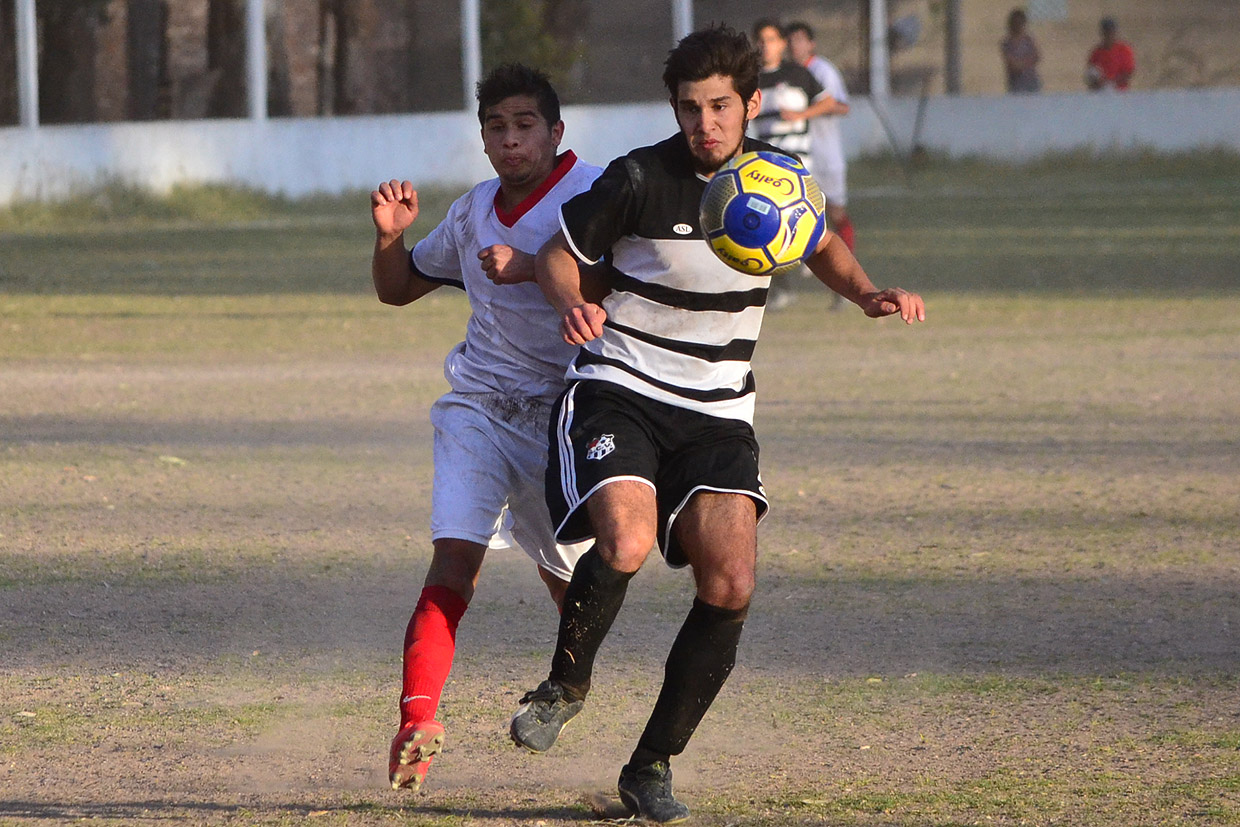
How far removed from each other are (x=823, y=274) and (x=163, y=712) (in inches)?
87.4

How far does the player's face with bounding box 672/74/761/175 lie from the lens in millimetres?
4453

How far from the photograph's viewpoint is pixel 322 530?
7695 millimetres

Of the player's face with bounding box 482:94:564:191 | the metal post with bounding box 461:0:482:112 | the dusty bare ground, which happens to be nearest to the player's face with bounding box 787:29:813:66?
the dusty bare ground

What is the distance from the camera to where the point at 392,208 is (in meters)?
4.79

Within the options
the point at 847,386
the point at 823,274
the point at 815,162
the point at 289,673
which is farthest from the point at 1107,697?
the point at 815,162

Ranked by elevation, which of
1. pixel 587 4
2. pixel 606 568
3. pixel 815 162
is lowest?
pixel 606 568

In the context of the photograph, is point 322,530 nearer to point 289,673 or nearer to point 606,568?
point 289,673

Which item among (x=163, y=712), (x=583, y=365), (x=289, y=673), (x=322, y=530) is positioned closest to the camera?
(x=583, y=365)

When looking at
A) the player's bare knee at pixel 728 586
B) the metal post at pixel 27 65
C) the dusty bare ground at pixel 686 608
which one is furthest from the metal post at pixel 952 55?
the player's bare knee at pixel 728 586

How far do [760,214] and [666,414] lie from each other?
53 cm

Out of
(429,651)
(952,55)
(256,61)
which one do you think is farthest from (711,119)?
(952,55)

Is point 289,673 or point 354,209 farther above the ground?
point 354,209

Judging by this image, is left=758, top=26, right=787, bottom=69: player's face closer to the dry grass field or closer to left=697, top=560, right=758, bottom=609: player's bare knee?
the dry grass field

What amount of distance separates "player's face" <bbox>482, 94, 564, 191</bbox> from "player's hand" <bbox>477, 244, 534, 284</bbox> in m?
0.31
